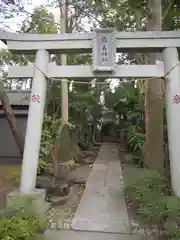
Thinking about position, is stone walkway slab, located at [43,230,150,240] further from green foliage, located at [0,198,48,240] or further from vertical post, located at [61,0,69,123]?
vertical post, located at [61,0,69,123]

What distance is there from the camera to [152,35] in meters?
5.31

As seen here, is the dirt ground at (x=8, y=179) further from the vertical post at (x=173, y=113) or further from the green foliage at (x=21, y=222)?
the vertical post at (x=173, y=113)

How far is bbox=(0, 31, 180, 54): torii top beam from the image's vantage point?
17.4ft

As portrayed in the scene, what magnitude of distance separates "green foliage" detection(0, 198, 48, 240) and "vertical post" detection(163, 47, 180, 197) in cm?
239

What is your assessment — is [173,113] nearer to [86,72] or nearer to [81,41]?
[86,72]

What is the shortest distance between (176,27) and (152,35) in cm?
433

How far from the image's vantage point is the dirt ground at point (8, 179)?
22.3 feet

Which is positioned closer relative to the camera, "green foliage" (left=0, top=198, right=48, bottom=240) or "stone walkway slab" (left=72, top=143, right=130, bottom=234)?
"green foliage" (left=0, top=198, right=48, bottom=240)

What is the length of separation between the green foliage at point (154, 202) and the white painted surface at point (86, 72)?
1.86 m

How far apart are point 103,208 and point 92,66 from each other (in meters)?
2.63

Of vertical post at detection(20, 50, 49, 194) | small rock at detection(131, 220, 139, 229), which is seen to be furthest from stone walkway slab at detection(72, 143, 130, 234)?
vertical post at detection(20, 50, 49, 194)

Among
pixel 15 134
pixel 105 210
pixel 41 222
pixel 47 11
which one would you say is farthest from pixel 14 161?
pixel 41 222

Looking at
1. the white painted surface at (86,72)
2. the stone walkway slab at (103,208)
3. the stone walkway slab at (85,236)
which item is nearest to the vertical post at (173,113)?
the white painted surface at (86,72)

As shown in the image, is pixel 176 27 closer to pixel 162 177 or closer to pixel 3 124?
pixel 162 177
